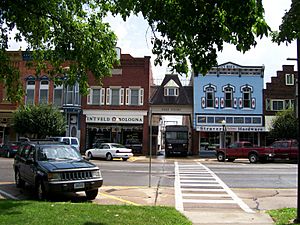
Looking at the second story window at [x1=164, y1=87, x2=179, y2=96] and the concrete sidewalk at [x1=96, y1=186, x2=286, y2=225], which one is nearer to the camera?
the concrete sidewalk at [x1=96, y1=186, x2=286, y2=225]

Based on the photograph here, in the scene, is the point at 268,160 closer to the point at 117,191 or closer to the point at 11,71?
the point at 117,191

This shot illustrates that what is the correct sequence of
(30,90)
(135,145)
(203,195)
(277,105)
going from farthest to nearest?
1. (30,90)
2. (135,145)
3. (277,105)
4. (203,195)

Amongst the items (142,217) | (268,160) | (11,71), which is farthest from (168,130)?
(142,217)

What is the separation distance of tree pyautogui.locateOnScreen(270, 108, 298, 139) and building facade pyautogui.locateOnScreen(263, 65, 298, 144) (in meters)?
4.40

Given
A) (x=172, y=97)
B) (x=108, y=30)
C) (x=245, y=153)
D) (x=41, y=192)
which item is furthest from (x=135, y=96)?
(x=41, y=192)

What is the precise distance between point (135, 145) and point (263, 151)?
14247 mm

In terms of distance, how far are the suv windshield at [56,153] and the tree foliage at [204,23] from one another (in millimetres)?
6440

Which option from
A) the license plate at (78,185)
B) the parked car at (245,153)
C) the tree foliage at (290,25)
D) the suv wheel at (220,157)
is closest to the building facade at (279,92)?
the parked car at (245,153)

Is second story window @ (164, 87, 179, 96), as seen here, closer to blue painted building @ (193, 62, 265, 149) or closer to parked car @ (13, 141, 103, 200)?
blue painted building @ (193, 62, 265, 149)

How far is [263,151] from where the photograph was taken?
101 feet

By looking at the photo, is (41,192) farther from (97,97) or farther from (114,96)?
(97,97)

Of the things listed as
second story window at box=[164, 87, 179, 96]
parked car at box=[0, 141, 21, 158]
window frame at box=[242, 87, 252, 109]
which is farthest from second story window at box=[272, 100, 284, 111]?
parked car at box=[0, 141, 21, 158]

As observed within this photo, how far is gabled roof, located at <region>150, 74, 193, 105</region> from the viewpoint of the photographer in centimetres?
4053

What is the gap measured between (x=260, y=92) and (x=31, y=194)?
1265 inches
